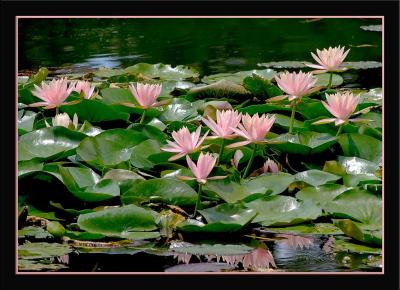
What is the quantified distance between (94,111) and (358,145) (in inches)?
50.0

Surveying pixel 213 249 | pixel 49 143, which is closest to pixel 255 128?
pixel 213 249

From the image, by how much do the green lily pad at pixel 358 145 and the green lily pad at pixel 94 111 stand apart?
107cm

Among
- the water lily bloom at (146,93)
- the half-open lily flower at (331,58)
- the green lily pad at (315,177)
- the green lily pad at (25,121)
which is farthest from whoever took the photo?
the half-open lily flower at (331,58)

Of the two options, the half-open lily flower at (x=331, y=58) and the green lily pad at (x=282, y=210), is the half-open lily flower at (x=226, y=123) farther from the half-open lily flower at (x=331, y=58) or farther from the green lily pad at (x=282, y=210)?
the half-open lily flower at (x=331, y=58)

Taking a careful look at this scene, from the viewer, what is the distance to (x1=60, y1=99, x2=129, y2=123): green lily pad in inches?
148

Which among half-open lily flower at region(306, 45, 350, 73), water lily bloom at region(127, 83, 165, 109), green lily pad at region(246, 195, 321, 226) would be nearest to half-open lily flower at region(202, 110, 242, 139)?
green lily pad at region(246, 195, 321, 226)

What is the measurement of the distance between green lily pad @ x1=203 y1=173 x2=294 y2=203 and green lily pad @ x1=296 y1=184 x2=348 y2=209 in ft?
0.27

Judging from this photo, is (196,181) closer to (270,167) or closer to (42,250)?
(270,167)

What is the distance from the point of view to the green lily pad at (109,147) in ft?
10.7

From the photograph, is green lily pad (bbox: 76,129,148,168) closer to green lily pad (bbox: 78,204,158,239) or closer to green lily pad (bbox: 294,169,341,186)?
green lily pad (bbox: 78,204,158,239)
